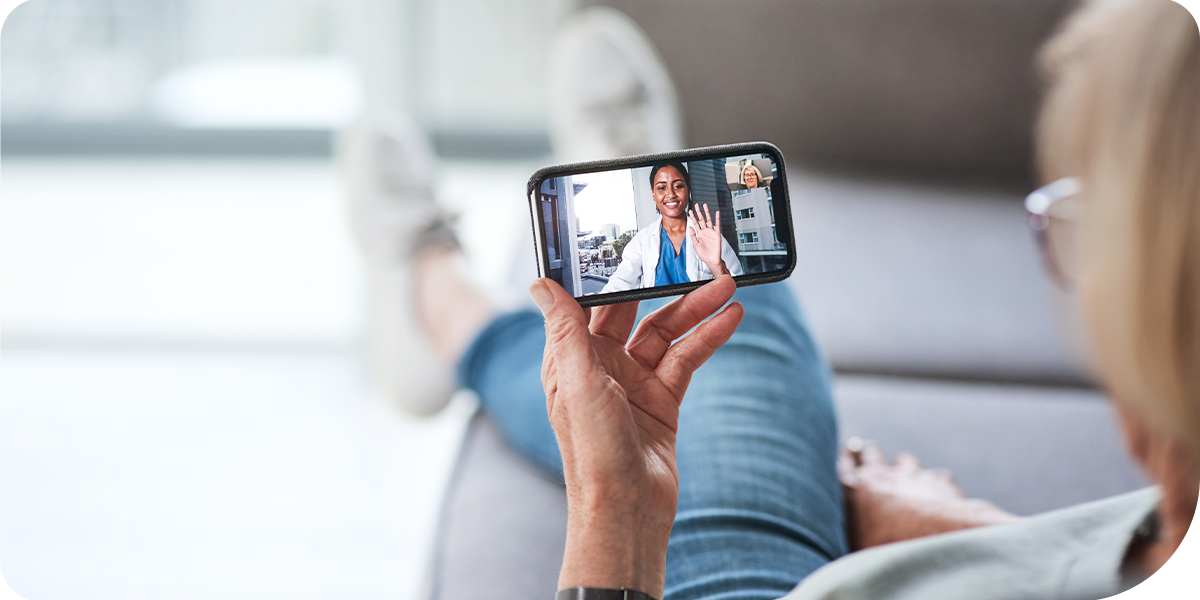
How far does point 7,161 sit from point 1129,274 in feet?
1.93

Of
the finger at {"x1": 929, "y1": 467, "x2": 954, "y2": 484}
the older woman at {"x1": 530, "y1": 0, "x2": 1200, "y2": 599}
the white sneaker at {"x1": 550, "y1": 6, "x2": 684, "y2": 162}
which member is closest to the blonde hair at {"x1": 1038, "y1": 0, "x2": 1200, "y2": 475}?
the older woman at {"x1": 530, "y1": 0, "x2": 1200, "y2": 599}

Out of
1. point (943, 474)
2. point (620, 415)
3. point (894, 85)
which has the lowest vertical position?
point (943, 474)

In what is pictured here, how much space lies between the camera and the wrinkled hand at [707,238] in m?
0.23

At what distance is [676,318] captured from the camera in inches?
9.2

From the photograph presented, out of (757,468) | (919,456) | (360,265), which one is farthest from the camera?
(360,265)

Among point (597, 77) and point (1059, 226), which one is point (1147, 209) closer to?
point (1059, 226)

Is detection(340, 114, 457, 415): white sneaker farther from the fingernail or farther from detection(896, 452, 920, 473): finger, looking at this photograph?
the fingernail

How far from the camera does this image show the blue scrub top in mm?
225

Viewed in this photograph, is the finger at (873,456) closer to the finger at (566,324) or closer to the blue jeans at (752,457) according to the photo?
the blue jeans at (752,457)

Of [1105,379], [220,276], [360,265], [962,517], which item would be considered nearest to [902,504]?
[962,517]

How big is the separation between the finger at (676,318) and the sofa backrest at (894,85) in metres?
0.19

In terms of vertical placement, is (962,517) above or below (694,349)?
below

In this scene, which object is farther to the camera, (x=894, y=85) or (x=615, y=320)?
(x=894, y=85)

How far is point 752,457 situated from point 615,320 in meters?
0.15
